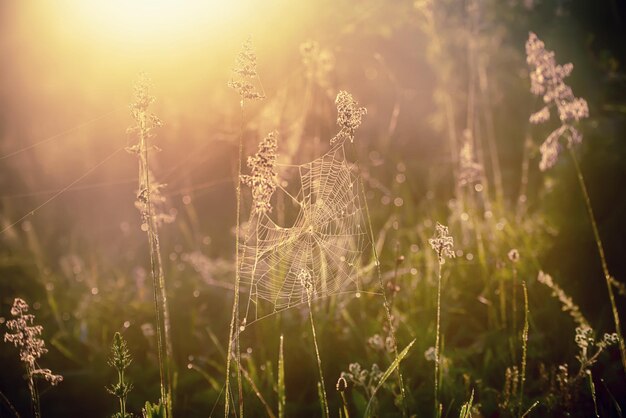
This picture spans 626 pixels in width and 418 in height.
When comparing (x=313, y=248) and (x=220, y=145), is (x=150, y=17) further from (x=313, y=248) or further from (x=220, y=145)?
(x=313, y=248)

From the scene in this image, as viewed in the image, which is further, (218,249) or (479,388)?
(218,249)

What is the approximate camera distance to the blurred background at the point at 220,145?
3002 mm

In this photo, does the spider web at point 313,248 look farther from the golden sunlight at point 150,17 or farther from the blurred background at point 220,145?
the golden sunlight at point 150,17

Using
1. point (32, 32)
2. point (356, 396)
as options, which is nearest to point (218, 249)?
point (356, 396)

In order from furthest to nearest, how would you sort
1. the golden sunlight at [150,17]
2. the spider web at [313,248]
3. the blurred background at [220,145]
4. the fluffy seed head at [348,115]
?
the golden sunlight at [150,17] < the blurred background at [220,145] < the spider web at [313,248] < the fluffy seed head at [348,115]

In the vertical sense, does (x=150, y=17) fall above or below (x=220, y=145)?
above

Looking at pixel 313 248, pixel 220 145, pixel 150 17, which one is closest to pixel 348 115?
pixel 313 248

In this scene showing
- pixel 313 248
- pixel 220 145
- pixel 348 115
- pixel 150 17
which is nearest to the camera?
pixel 348 115

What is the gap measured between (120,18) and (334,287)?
557 centimetres

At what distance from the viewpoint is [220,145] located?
5547 millimetres

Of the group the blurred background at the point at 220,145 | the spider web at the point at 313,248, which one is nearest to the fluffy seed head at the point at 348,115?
the blurred background at the point at 220,145

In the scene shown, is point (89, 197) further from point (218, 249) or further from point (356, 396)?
point (356, 396)

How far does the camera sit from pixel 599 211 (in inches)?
121

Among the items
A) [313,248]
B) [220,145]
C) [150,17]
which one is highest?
[150,17]
